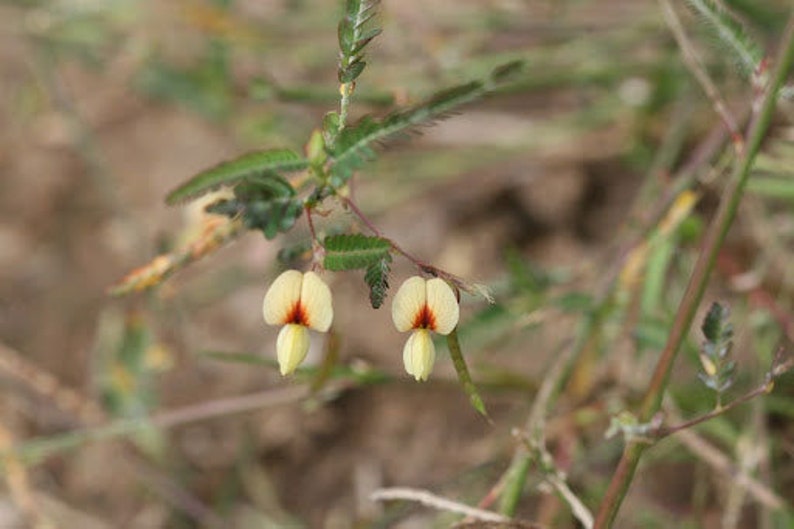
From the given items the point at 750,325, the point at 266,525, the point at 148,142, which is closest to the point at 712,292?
the point at 750,325

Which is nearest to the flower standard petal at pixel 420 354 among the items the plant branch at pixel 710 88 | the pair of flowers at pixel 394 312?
the pair of flowers at pixel 394 312

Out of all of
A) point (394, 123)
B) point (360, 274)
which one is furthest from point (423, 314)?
point (360, 274)

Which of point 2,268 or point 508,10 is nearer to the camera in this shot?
point 508,10


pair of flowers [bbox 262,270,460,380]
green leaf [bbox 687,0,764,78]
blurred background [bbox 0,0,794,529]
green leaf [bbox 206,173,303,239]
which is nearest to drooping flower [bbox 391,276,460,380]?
pair of flowers [bbox 262,270,460,380]

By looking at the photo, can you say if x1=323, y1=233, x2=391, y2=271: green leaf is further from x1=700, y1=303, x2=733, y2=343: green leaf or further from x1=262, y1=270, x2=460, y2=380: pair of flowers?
x1=700, y1=303, x2=733, y2=343: green leaf

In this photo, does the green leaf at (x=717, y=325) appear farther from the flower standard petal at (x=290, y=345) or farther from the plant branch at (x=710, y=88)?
the flower standard petal at (x=290, y=345)

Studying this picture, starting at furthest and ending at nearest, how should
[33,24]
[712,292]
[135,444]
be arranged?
[33,24] → [135,444] → [712,292]

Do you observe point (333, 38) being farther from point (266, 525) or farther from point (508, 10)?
point (266, 525)
